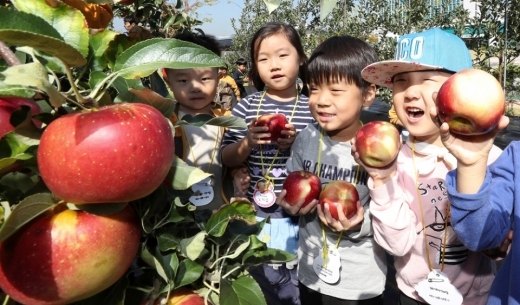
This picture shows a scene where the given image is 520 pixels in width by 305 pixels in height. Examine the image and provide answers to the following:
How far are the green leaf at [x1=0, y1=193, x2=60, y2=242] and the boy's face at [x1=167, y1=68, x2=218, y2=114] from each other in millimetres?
980

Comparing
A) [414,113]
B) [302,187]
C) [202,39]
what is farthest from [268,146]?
[414,113]

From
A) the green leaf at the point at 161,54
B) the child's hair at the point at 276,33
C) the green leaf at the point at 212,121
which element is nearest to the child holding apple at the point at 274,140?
the child's hair at the point at 276,33

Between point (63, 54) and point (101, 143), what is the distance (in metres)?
0.09

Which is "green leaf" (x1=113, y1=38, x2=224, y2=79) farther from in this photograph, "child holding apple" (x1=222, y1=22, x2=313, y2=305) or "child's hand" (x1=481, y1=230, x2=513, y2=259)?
"child holding apple" (x1=222, y1=22, x2=313, y2=305)

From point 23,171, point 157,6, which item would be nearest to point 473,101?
point 23,171

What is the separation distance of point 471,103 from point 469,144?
7cm

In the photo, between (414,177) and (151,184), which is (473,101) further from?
(151,184)

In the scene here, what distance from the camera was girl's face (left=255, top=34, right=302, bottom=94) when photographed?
5.00 feet

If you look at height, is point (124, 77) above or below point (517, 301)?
above

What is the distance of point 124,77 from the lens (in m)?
0.48

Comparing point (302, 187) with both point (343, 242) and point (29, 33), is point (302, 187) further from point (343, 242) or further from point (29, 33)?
point (29, 33)

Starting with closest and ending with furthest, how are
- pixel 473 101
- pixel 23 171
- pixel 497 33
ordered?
pixel 23 171
pixel 473 101
pixel 497 33

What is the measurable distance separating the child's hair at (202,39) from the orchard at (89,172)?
36.9 inches

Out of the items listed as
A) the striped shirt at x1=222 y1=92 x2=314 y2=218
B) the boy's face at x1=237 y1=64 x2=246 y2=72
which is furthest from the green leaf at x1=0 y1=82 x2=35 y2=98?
the boy's face at x1=237 y1=64 x2=246 y2=72
